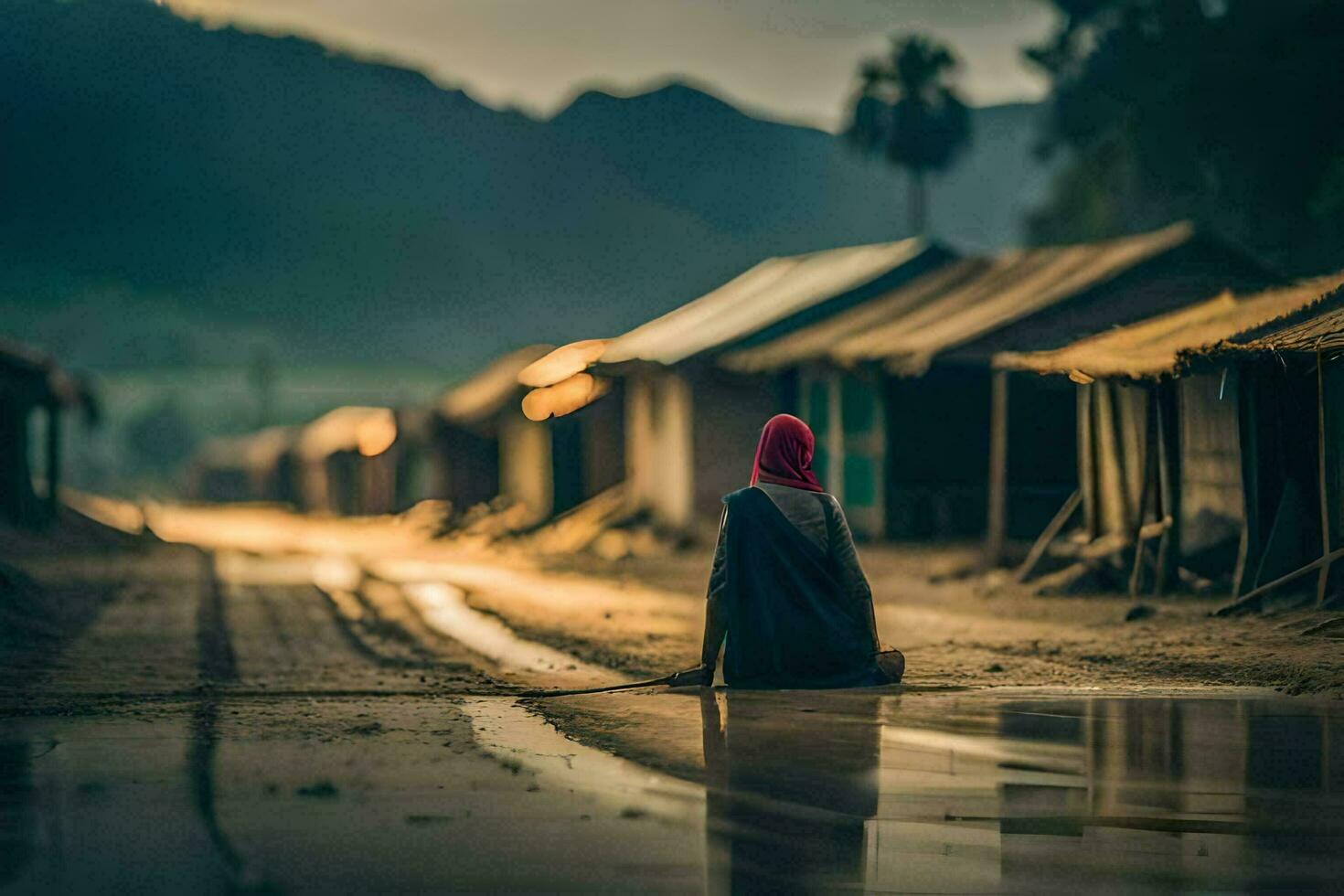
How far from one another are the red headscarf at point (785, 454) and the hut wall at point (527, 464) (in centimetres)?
2406

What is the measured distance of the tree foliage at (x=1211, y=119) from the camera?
3906 centimetres

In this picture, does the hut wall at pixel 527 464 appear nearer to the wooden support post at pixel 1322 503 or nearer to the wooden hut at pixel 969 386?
the wooden hut at pixel 969 386

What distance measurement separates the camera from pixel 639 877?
235 inches

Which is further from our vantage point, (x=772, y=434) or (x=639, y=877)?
(x=772, y=434)

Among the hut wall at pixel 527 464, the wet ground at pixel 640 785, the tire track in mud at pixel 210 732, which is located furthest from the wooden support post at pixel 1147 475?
the hut wall at pixel 527 464

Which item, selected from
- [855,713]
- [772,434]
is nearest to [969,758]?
[855,713]

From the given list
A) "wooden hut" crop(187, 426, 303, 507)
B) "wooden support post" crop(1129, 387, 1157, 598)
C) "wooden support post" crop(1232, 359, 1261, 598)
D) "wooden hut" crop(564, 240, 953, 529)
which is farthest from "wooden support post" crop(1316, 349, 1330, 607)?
"wooden hut" crop(187, 426, 303, 507)

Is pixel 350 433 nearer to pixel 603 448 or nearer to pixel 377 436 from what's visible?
pixel 377 436

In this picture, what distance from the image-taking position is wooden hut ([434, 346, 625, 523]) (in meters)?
33.6

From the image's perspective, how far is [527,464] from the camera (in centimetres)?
3753

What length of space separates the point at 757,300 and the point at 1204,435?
14401 mm

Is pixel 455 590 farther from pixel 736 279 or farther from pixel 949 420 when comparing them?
pixel 736 279

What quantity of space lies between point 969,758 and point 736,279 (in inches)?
1053

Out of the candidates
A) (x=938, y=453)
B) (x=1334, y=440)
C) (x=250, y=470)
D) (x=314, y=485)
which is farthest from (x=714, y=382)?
(x=250, y=470)
